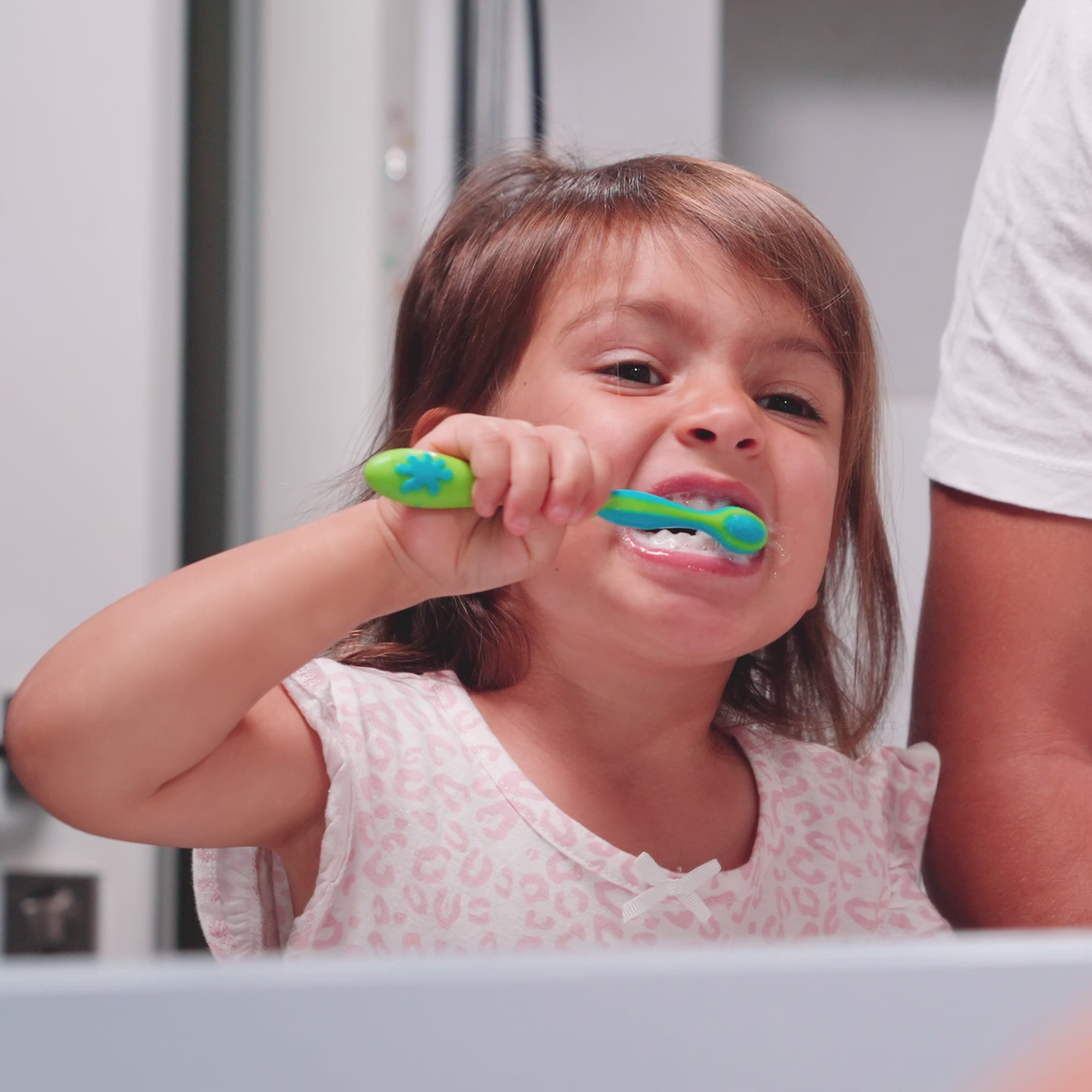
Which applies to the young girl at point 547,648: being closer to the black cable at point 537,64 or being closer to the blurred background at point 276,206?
the blurred background at point 276,206

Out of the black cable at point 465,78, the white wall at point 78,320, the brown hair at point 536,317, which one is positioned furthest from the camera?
the black cable at point 465,78

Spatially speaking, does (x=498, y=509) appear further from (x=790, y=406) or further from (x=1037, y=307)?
(x=1037, y=307)

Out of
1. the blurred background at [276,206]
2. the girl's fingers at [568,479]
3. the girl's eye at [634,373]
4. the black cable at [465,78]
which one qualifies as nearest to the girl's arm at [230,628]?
the girl's fingers at [568,479]

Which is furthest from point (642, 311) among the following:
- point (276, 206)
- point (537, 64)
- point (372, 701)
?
point (537, 64)

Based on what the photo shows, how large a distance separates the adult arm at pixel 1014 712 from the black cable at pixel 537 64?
0.81 metres

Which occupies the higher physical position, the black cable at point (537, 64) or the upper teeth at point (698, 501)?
the black cable at point (537, 64)

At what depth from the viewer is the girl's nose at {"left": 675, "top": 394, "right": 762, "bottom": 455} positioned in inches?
21.1

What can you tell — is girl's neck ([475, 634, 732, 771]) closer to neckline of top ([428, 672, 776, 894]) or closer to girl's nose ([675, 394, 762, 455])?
neckline of top ([428, 672, 776, 894])

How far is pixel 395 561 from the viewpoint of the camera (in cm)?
46

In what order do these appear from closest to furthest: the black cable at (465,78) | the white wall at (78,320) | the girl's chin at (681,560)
→ the girl's chin at (681,560), the white wall at (78,320), the black cable at (465,78)

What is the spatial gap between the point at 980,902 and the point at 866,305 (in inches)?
14.0

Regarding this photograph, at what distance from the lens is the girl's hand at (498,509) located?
1.42 feet

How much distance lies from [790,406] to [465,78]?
32.3 inches

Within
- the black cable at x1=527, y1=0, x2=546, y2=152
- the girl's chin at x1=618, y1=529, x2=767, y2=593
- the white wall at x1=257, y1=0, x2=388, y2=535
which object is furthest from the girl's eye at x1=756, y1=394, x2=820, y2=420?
the black cable at x1=527, y1=0, x2=546, y2=152
